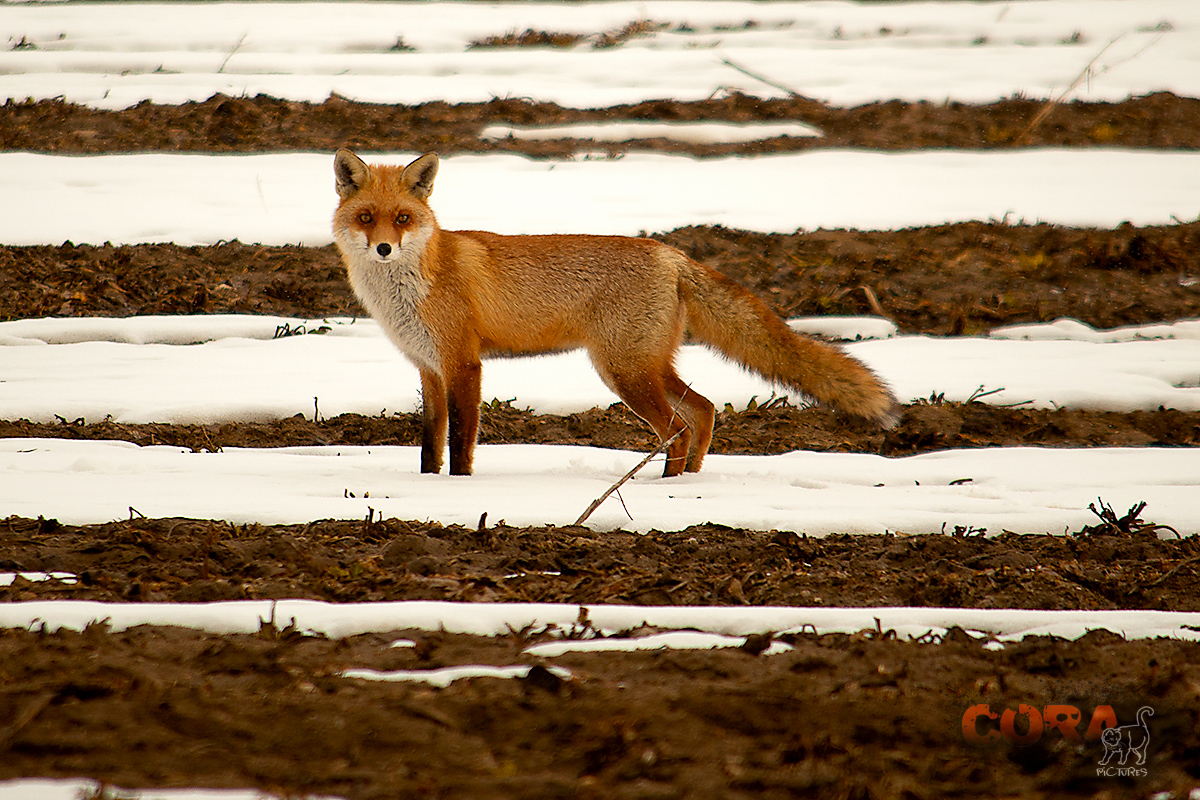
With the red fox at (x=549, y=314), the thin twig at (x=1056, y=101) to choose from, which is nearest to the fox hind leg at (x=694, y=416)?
the red fox at (x=549, y=314)

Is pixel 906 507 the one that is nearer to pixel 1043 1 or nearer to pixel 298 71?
pixel 298 71

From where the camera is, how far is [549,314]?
5.98 meters

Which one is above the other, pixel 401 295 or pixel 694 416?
pixel 401 295

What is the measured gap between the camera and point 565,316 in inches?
236

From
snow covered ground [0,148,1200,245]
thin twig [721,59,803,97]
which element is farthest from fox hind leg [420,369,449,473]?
thin twig [721,59,803,97]

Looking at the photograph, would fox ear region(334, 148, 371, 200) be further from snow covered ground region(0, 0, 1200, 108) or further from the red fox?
snow covered ground region(0, 0, 1200, 108)

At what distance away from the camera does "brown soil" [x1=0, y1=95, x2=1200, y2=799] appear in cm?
226

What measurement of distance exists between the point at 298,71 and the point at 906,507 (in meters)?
13.2

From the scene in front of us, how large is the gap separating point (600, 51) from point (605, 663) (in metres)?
15.2

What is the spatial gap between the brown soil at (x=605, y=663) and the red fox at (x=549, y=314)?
0.95m

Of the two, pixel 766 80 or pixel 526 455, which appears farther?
pixel 766 80
